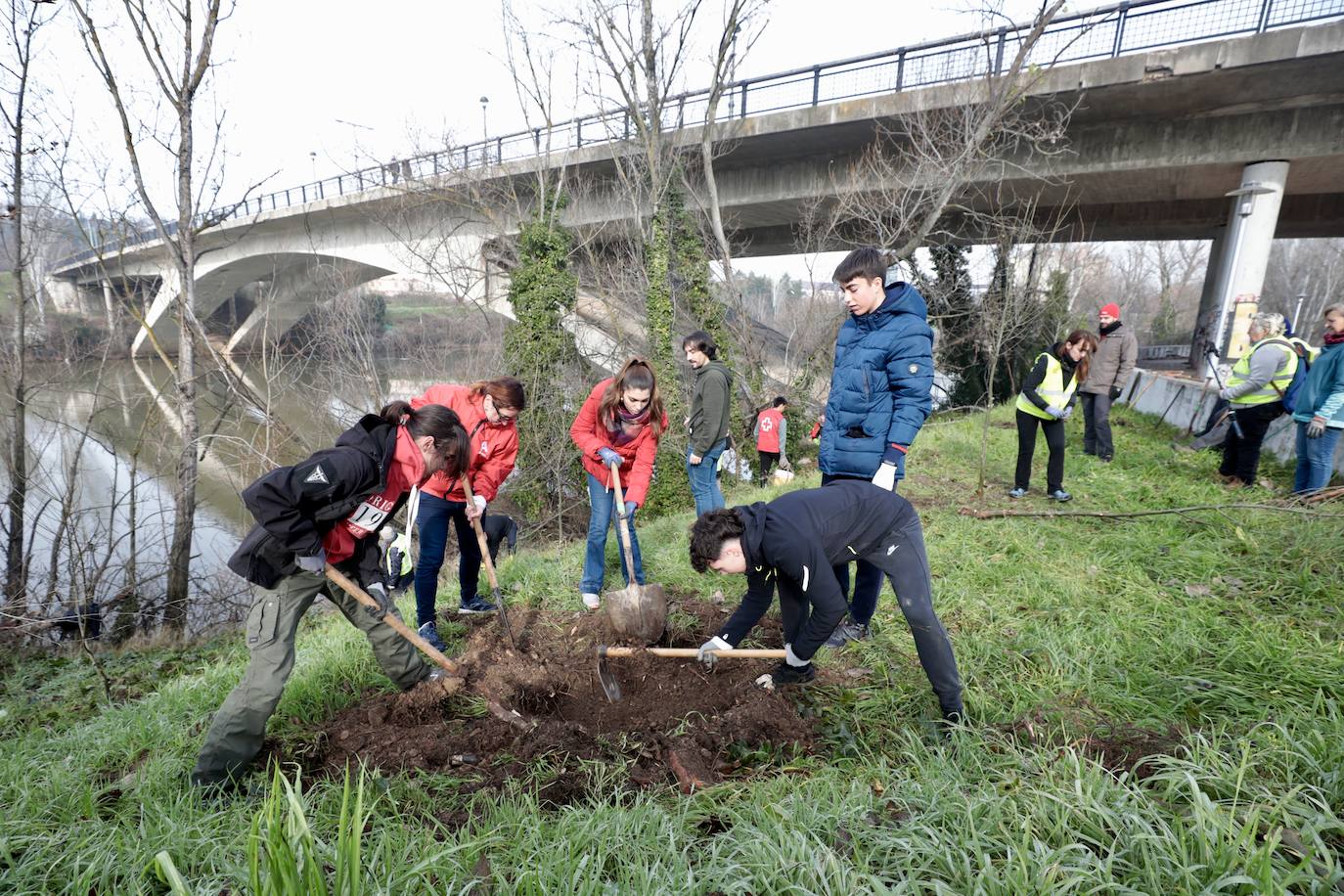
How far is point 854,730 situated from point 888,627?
96 cm

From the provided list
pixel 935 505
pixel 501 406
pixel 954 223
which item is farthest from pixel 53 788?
pixel 954 223

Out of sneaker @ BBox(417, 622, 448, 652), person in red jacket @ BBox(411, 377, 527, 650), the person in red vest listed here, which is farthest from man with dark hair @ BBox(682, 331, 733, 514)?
the person in red vest

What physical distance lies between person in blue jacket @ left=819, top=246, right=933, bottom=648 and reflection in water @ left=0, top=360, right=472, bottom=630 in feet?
22.0

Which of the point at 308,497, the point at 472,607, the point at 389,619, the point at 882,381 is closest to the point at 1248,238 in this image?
the point at 882,381

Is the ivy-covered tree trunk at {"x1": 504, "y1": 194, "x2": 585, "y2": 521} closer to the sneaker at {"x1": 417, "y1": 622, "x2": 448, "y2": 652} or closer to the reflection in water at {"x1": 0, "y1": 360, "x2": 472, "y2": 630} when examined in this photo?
the reflection in water at {"x1": 0, "y1": 360, "x2": 472, "y2": 630}

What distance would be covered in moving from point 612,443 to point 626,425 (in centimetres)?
20

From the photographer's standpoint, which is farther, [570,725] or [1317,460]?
[1317,460]

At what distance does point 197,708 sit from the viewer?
133 inches

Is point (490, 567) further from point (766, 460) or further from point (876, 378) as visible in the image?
point (766, 460)

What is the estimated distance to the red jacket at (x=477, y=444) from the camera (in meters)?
3.61

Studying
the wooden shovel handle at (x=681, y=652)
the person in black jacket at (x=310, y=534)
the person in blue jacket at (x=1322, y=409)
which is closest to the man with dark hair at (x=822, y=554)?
the wooden shovel handle at (x=681, y=652)

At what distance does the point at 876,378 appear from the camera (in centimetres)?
300

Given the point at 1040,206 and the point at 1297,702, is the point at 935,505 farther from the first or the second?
the point at 1040,206

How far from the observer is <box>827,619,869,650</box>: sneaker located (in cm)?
334
